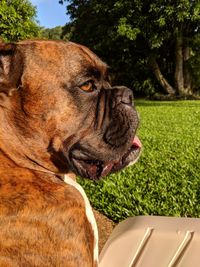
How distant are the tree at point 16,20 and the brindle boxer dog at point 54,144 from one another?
2440 cm

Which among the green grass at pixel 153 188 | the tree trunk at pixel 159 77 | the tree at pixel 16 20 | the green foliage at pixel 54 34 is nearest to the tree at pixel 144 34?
the tree trunk at pixel 159 77

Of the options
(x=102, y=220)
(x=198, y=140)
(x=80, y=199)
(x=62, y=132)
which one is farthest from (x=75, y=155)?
(x=198, y=140)

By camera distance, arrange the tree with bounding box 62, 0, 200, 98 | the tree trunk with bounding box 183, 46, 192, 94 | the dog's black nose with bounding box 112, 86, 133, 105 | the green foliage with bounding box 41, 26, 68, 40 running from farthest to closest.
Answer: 1. the green foliage with bounding box 41, 26, 68, 40
2. the tree trunk with bounding box 183, 46, 192, 94
3. the tree with bounding box 62, 0, 200, 98
4. the dog's black nose with bounding box 112, 86, 133, 105

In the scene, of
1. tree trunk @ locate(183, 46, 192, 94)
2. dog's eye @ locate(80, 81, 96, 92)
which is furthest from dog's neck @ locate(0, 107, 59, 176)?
tree trunk @ locate(183, 46, 192, 94)

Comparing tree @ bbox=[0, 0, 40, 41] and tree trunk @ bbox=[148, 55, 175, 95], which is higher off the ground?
tree @ bbox=[0, 0, 40, 41]

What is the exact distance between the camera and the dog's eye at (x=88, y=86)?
3262mm

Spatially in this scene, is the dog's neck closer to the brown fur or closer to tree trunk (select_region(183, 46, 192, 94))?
the brown fur

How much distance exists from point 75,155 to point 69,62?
52 centimetres

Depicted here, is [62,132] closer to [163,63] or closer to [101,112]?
[101,112]

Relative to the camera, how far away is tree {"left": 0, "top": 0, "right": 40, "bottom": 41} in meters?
28.6

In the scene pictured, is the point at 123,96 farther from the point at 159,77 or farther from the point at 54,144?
the point at 159,77

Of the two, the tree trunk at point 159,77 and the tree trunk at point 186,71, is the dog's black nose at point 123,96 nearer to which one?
the tree trunk at point 159,77

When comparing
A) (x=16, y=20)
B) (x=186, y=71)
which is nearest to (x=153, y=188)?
(x=16, y=20)

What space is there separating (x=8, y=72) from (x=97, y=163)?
744 mm
